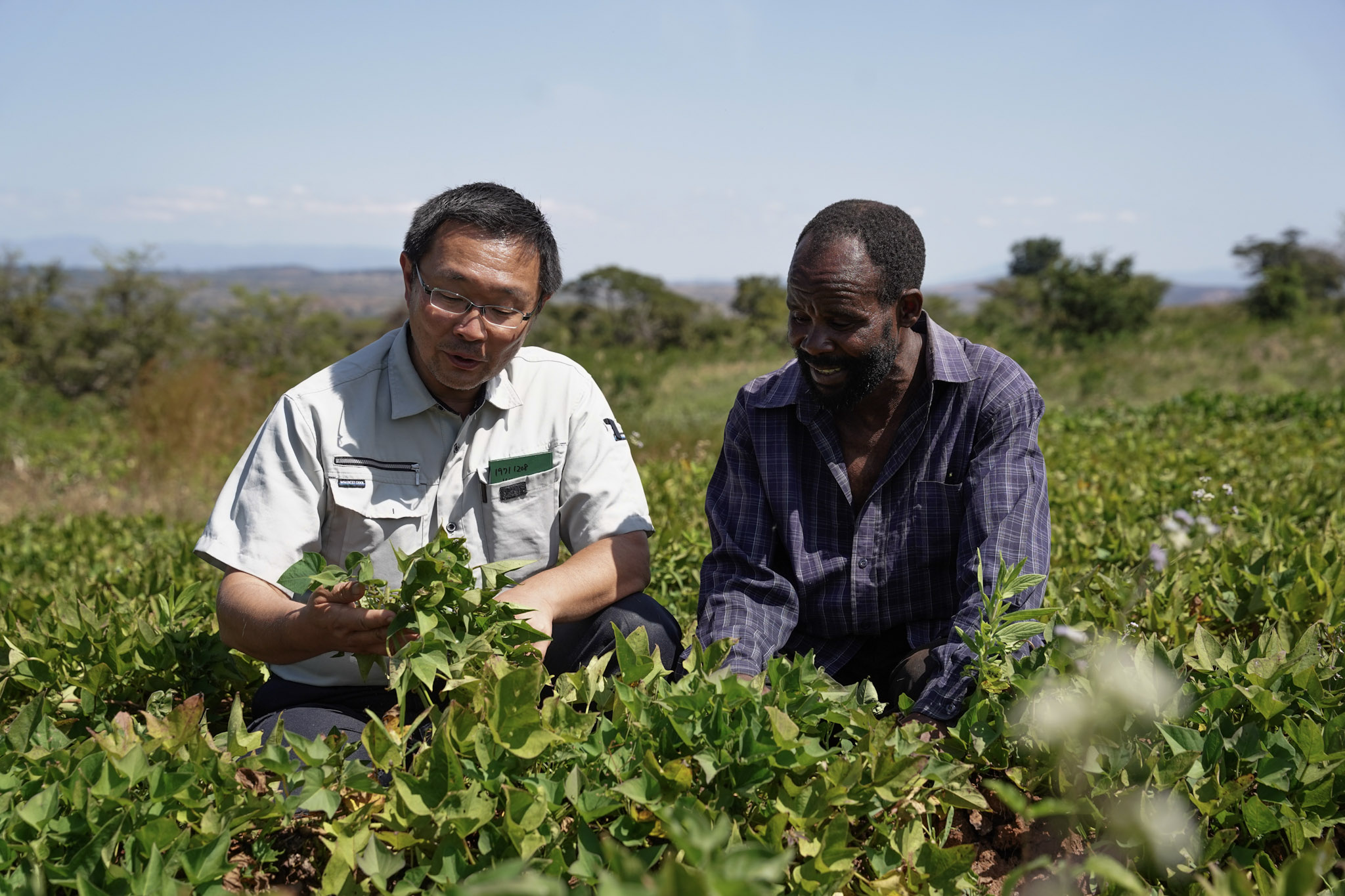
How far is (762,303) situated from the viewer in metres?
33.5

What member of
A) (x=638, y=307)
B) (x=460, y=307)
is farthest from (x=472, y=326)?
(x=638, y=307)

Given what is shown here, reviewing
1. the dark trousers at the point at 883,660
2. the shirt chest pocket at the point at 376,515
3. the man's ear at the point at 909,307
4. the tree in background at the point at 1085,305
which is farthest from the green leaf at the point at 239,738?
the tree in background at the point at 1085,305

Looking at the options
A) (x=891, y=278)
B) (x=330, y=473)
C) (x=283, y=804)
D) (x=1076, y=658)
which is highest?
(x=891, y=278)

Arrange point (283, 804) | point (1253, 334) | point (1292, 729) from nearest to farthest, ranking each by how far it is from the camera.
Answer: point (283, 804), point (1292, 729), point (1253, 334)

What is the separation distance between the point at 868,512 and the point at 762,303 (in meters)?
31.3

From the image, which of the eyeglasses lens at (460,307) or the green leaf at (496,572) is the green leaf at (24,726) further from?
the eyeglasses lens at (460,307)

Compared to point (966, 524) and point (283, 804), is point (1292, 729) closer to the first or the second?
point (966, 524)

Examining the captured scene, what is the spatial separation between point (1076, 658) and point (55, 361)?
2032cm

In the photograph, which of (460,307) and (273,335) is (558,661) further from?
(273,335)

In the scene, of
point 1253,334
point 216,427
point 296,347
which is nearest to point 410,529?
point 216,427

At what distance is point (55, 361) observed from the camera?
18.1 m

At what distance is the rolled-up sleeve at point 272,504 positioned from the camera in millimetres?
2508

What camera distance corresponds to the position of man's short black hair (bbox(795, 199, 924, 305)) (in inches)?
99.7

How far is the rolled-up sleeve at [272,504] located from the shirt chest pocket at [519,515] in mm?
458
